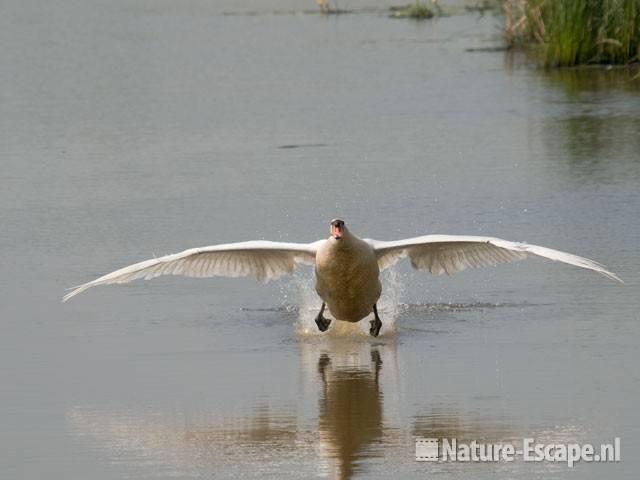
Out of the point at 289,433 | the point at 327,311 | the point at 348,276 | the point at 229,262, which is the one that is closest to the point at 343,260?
the point at 348,276

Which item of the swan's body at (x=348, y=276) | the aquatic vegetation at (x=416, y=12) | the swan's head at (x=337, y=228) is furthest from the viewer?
the aquatic vegetation at (x=416, y=12)

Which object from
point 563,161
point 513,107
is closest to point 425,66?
point 513,107

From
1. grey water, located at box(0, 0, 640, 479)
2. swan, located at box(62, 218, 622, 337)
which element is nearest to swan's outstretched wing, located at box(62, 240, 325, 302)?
swan, located at box(62, 218, 622, 337)

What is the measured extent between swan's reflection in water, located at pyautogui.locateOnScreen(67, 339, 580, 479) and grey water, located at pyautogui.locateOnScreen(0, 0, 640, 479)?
0.07ft

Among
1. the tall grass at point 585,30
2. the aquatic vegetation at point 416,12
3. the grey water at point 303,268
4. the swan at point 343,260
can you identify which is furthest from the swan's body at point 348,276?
the aquatic vegetation at point 416,12

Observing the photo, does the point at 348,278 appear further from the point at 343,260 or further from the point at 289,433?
the point at 289,433

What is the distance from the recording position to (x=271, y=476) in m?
8.78

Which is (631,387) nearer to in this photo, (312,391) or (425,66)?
(312,391)

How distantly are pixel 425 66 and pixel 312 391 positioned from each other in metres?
18.0

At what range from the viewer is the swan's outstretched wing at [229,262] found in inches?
480

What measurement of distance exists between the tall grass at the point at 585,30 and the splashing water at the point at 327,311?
11055 mm

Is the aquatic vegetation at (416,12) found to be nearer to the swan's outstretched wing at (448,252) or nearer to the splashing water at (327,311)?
the splashing water at (327,311)

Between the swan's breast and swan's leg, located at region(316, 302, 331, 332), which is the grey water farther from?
the swan's breast

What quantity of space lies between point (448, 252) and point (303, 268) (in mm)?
2302
